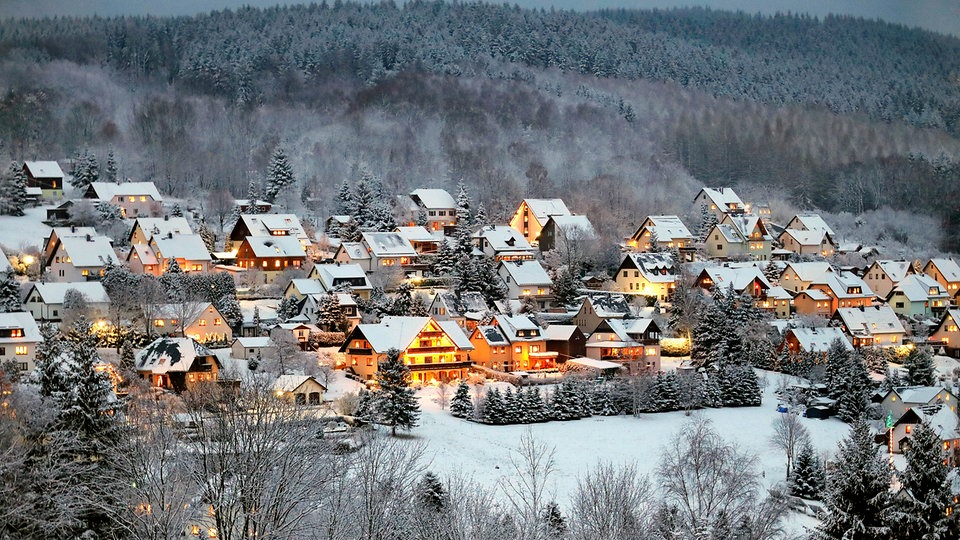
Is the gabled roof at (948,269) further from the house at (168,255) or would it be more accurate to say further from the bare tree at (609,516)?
the bare tree at (609,516)

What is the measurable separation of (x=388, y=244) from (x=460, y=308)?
915cm

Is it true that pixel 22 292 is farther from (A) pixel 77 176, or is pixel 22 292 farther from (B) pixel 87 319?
(A) pixel 77 176

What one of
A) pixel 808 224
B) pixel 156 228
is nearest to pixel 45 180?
pixel 156 228

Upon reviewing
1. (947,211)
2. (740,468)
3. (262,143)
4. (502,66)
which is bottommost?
(740,468)

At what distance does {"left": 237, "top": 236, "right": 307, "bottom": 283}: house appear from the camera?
56.8m

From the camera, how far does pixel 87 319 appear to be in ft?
145

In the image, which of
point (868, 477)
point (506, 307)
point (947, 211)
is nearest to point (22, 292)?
point (506, 307)

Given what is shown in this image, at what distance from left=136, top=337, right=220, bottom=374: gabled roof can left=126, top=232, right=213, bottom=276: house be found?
1168cm

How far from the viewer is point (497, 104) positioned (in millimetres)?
106750

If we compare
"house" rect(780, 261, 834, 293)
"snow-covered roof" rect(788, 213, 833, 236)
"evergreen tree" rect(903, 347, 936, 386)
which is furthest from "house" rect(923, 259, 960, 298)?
"evergreen tree" rect(903, 347, 936, 386)

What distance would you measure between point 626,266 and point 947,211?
39.1 meters

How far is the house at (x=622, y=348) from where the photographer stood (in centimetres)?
4628

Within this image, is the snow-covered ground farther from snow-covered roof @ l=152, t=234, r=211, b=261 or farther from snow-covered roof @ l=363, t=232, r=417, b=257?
snow-covered roof @ l=152, t=234, r=211, b=261

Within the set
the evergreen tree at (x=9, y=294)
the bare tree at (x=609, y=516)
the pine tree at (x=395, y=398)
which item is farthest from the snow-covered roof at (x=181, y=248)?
the bare tree at (x=609, y=516)
